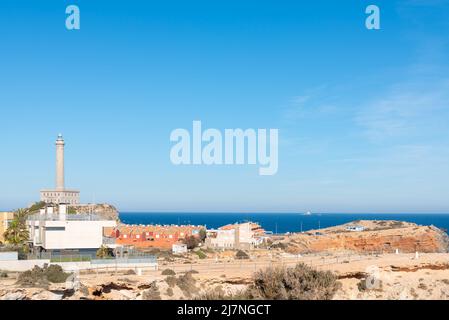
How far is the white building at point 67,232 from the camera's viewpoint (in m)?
41.0

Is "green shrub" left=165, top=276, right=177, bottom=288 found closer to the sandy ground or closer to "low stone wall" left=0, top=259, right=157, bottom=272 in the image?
the sandy ground

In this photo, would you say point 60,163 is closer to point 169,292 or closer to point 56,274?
point 56,274

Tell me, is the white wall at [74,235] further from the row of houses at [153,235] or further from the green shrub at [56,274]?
the row of houses at [153,235]

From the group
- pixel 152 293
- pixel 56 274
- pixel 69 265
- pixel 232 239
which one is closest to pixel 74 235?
pixel 69 265

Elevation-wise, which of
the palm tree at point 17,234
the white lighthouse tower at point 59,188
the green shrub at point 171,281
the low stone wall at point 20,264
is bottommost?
the low stone wall at point 20,264

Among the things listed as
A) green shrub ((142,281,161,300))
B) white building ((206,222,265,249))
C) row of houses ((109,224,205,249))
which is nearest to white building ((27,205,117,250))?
green shrub ((142,281,161,300))

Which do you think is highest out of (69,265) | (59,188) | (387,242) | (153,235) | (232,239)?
(59,188)

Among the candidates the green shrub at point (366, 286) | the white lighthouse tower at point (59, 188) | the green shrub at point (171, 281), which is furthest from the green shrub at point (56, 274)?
the white lighthouse tower at point (59, 188)

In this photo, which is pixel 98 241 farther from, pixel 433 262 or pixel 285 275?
pixel 285 275

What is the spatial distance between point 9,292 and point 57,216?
20.1 m

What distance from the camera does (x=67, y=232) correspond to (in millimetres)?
A: 41344

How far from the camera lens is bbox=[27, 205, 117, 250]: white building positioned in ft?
134

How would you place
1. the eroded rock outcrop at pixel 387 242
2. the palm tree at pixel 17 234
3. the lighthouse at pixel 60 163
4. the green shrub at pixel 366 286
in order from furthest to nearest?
1. the lighthouse at pixel 60 163
2. the eroded rock outcrop at pixel 387 242
3. the palm tree at pixel 17 234
4. the green shrub at pixel 366 286
